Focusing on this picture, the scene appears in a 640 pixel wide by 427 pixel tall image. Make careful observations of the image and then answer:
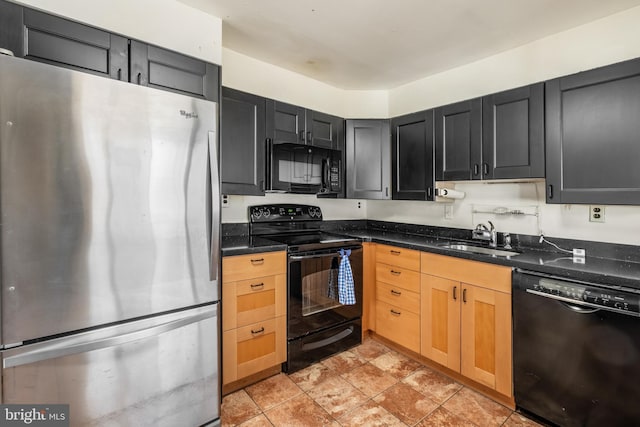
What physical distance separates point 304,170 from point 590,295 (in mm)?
2064

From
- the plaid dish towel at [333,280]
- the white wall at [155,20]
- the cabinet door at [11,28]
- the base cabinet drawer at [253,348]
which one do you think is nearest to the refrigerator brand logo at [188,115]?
the white wall at [155,20]

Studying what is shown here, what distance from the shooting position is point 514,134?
2.19 metres

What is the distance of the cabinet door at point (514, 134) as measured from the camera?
6.79ft

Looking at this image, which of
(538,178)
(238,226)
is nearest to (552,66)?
(538,178)

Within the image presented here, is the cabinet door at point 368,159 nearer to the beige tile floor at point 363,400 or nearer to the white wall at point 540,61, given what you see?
the white wall at point 540,61

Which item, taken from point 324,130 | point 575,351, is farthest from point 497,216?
point 324,130

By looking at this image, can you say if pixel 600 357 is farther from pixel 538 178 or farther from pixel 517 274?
pixel 538 178

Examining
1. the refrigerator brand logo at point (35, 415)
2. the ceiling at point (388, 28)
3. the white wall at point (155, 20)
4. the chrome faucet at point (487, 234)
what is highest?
the ceiling at point (388, 28)

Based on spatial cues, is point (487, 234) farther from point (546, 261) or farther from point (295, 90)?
point (295, 90)

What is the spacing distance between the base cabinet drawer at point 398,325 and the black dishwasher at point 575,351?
74cm

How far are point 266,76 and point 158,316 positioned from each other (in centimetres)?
221

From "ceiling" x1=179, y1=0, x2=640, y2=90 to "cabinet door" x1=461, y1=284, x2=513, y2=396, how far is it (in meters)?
1.79

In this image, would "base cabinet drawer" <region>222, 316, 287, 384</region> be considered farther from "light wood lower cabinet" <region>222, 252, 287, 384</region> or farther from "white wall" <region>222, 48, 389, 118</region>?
"white wall" <region>222, 48, 389, 118</region>

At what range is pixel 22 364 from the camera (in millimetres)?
1197
